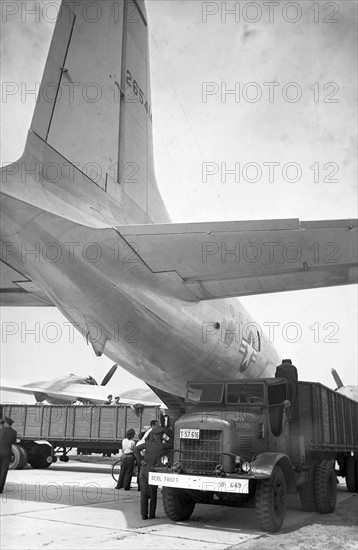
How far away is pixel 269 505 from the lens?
6.96m

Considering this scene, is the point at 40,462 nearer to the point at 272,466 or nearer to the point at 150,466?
the point at 150,466

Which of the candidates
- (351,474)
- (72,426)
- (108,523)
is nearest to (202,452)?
(108,523)

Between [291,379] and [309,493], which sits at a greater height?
[291,379]

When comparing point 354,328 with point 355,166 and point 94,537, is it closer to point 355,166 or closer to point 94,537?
point 355,166

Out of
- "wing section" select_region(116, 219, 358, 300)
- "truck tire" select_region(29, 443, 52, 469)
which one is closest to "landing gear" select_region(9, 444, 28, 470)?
"truck tire" select_region(29, 443, 52, 469)

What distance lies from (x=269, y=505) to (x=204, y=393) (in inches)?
83.9

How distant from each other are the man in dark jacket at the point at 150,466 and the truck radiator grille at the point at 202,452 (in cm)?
43

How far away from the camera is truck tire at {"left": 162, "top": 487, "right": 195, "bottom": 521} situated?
756 cm

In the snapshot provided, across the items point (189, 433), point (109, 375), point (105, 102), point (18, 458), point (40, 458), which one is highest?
point (105, 102)

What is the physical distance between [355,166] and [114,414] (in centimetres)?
1244

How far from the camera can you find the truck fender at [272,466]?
7.05 metres

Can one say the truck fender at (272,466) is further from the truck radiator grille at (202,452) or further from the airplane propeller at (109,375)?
the airplane propeller at (109,375)

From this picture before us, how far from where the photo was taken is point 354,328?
530 centimetres

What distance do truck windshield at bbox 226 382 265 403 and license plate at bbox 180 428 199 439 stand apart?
2.80 ft
